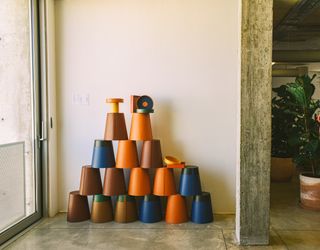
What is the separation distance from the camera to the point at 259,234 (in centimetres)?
291

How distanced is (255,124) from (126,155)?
1397mm

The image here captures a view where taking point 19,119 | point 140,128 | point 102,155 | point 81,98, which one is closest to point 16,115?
point 19,119

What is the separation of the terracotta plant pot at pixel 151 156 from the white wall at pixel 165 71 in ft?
0.95

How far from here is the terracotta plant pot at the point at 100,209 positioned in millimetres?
3539

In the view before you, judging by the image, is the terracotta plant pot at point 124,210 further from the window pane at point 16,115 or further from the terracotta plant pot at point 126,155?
the window pane at point 16,115

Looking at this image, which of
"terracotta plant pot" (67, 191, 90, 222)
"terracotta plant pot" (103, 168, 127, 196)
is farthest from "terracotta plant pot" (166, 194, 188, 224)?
"terracotta plant pot" (67, 191, 90, 222)

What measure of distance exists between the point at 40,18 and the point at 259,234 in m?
3.13

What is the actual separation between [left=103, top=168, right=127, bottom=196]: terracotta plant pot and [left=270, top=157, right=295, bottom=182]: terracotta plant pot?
324cm

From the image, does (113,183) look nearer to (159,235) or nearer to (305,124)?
(159,235)

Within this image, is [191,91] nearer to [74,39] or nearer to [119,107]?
[119,107]

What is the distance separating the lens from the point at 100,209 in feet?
11.6

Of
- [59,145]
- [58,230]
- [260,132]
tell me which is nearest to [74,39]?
[59,145]

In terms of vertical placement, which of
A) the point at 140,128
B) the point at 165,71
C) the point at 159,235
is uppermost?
the point at 165,71

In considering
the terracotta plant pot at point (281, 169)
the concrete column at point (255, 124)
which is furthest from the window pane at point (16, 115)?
the terracotta plant pot at point (281, 169)
